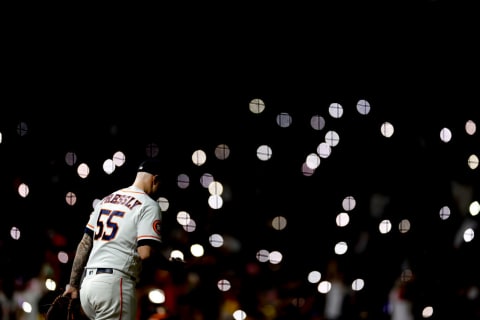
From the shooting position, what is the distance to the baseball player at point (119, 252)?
10.8 ft

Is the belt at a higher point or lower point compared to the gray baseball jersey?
lower

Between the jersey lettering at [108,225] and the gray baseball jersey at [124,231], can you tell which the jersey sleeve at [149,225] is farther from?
the jersey lettering at [108,225]

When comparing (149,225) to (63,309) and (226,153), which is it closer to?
(226,153)

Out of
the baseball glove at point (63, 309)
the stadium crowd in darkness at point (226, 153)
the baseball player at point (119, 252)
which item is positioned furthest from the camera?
the stadium crowd in darkness at point (226, 153)

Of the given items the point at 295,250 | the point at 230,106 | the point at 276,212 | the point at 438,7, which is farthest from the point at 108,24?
the point at 438,7

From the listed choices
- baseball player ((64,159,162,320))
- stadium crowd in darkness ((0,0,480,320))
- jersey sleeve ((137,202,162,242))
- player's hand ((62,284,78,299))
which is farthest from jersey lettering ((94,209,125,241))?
stadium crowd in darkness ((0,0,480,320))

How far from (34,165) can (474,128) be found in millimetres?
3071

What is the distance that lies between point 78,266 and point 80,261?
1.1 inches

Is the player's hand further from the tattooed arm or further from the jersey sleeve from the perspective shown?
the jersey sleeve

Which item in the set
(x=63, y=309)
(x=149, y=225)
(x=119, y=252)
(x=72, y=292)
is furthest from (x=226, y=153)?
(x=63, y=309)

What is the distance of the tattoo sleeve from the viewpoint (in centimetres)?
355

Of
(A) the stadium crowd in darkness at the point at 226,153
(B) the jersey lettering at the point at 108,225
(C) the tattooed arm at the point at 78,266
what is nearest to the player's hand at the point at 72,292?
(C) the tattooed arm at the point at 78,266

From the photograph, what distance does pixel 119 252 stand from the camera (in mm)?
3354

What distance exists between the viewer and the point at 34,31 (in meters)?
4.27
